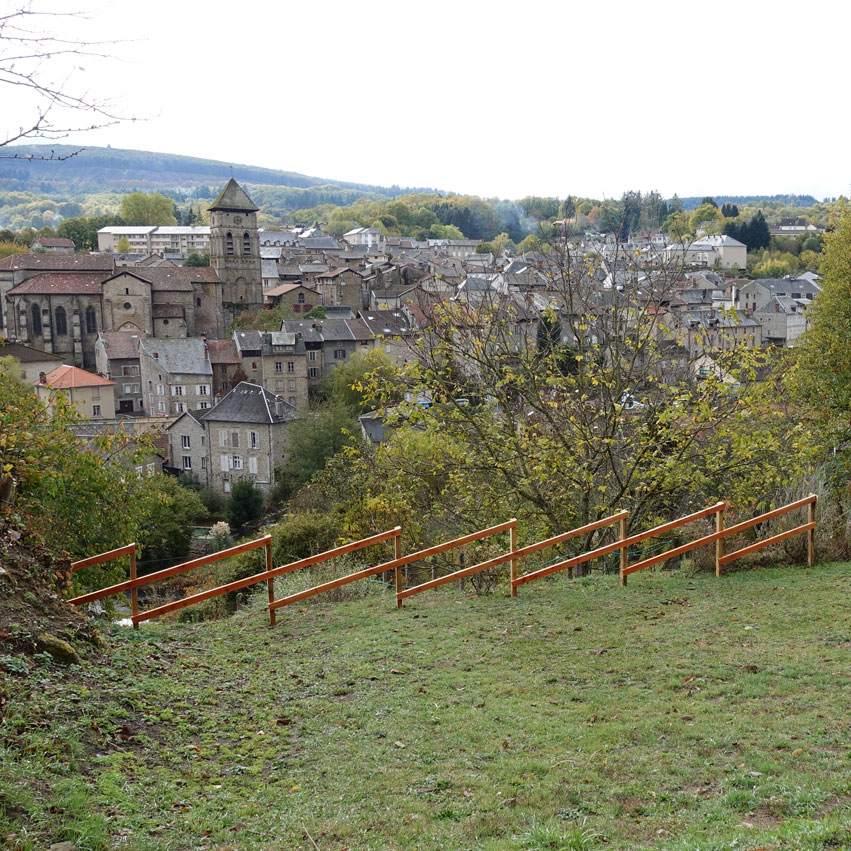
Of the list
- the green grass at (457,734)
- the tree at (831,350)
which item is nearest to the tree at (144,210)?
the tree at (831,350)

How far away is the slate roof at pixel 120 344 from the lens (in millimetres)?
80375

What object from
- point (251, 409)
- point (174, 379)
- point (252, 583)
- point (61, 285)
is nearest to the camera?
point (252, 583)

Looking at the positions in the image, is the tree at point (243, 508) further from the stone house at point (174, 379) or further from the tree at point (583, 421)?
the tree at point (583, 421)

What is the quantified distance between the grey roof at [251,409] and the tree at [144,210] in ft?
397

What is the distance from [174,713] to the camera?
7.93m

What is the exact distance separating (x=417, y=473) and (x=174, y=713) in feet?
24.5

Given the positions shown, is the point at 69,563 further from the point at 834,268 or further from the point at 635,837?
the point at 834,268

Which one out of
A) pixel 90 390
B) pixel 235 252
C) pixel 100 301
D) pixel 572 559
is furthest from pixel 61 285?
pixel 572 559

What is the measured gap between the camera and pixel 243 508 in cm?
5644

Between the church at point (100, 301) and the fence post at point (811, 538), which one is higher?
the church at point (100, 301)

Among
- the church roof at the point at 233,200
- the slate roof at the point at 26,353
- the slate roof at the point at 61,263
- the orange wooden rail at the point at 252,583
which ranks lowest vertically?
the slate roof at the point at 26,353

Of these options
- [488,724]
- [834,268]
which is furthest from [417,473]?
[834,268]

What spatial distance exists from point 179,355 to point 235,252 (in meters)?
28.3

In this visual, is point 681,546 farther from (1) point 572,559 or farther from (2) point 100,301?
(2) point 100,301
